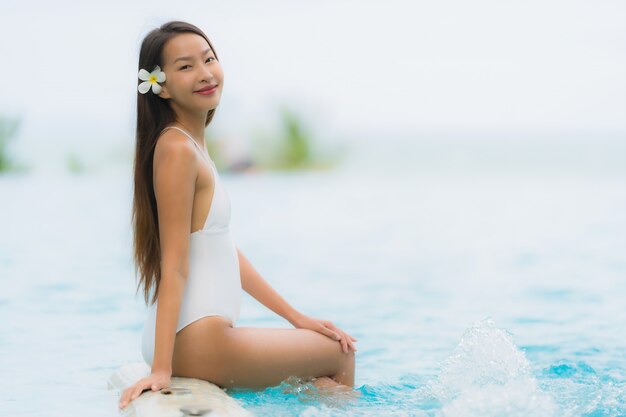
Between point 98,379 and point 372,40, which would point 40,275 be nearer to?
point 98,379

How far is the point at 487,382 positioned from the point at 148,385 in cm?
111

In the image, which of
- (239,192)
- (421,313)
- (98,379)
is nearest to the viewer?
(98,379)

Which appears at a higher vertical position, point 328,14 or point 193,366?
point 328,14

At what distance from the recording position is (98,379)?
3398mm

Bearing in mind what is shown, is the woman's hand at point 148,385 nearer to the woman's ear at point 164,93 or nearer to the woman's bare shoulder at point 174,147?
the woman's bare shoulder at point 174,147

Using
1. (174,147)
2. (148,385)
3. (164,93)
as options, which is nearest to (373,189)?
(164,93)

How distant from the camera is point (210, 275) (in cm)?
242

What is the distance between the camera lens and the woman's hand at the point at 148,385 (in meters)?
2.24

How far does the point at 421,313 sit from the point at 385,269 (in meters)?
1.27

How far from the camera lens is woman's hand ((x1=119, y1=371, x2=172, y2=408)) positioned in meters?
2.24

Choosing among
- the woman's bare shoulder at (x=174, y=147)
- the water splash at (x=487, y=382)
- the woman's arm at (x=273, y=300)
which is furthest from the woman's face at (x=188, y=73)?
the water splash at (x=487, y=382)

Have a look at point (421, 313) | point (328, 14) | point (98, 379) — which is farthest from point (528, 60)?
point (98, 379)

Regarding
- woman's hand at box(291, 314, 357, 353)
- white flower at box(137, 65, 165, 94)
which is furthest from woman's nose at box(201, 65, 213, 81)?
woman's hand at box(291, 314, 357, 353)

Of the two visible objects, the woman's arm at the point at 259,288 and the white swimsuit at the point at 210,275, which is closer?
the white swimsuit at the point at 210,275
